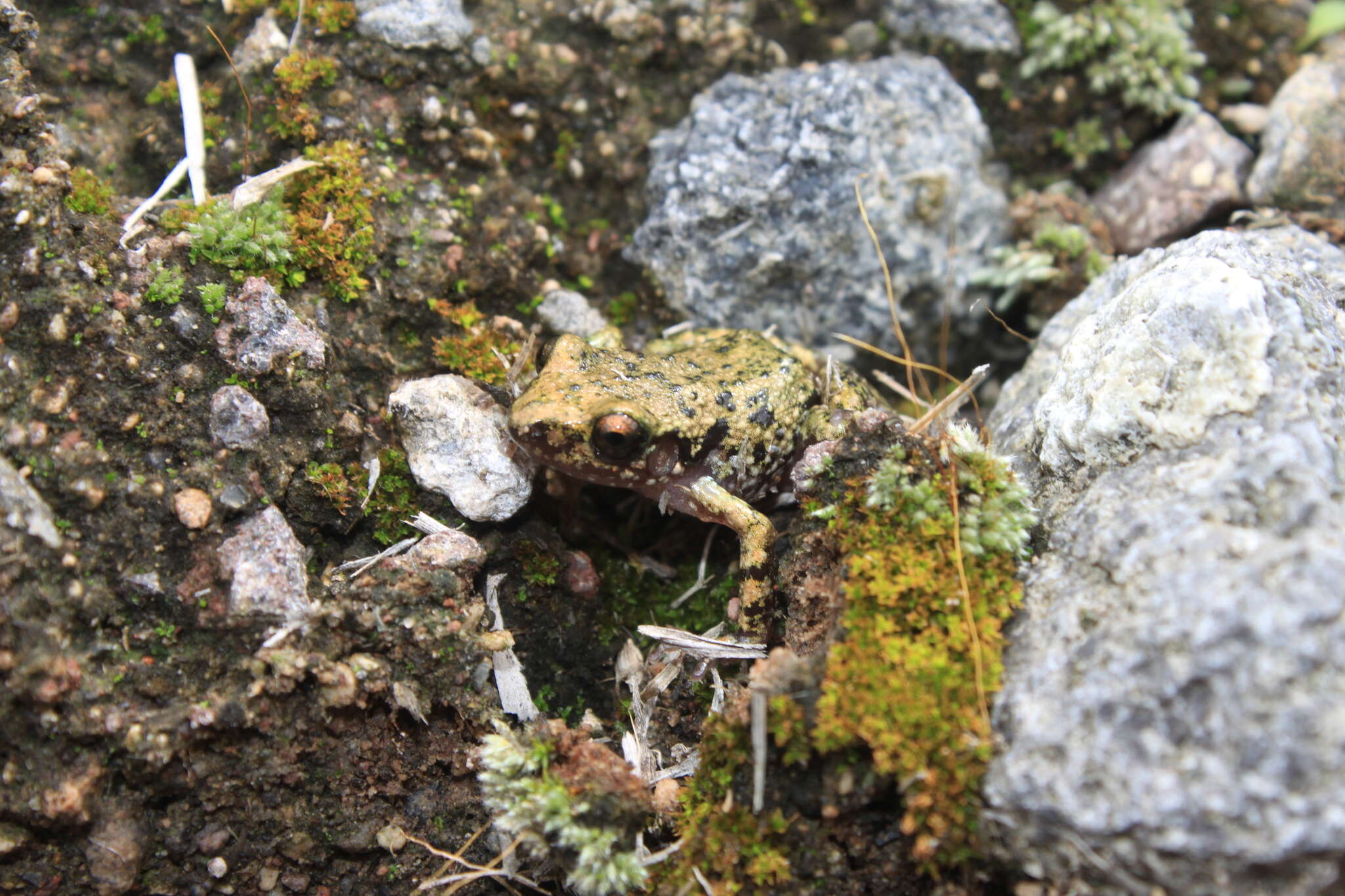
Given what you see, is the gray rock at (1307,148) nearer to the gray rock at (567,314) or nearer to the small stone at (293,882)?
the gray rock at (567,314)

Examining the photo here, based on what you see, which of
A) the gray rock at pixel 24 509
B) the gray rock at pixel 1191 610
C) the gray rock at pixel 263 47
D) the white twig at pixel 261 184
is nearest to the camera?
the gray rock at pixel 1191 610

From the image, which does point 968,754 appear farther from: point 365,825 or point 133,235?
point 133,235

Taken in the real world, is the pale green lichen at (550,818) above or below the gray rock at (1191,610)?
below

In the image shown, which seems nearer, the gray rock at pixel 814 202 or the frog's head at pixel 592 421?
the frog's head at pixel 592 421

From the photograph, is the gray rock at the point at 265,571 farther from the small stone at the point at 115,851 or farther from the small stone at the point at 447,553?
the small stone at the point at 115,851

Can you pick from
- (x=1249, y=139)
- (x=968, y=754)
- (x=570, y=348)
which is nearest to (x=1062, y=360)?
(x=968, y=754)

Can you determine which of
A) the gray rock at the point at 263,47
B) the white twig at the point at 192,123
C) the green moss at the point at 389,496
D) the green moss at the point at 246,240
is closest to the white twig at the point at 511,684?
the green moss at the point at 389,496

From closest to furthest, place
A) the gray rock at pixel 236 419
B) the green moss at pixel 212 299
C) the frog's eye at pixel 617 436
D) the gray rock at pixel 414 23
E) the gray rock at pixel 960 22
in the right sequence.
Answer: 1. the gray rock at pixel 236 419
2. the green moss at pixel 212 299
3. the frog's eye at pixel 617 436
4. the gray rock at pixel 414 23
5. the gray rock at pixel 960 22

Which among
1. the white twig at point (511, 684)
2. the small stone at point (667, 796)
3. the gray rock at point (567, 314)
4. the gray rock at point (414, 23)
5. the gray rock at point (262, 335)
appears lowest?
the small stone at point (667, 796)
